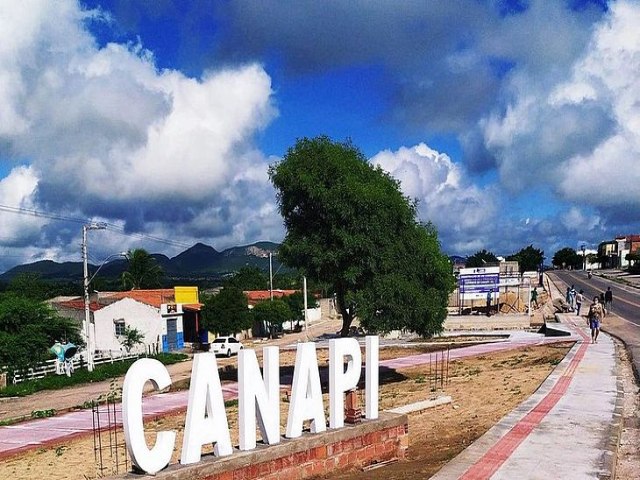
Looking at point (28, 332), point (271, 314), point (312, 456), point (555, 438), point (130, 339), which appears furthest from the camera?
point (271, 314)

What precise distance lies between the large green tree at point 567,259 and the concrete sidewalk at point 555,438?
18065 centimetres

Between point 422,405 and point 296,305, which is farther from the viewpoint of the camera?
point 296,305

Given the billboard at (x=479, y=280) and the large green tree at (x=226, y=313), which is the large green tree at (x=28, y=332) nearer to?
the large green tree at (x=226, y=313)

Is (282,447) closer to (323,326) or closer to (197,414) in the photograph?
(197,414)

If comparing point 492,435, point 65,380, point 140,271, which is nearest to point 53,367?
point 65,380

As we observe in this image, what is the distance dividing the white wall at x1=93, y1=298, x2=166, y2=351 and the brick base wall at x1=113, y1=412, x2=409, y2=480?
39.0 m

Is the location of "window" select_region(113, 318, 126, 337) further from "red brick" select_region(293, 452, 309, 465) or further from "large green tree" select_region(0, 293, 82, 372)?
"red brick" select_region(293, 452, 309, 465)

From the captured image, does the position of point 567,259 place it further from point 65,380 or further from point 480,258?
point 65,380

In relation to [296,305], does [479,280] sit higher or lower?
higher

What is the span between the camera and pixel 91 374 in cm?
3519

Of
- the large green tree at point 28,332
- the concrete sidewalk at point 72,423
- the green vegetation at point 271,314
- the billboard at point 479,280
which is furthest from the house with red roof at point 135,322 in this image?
the concrete sidewalk at point 72,423

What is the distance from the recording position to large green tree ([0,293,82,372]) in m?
34.0

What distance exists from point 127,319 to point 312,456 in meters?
40.7

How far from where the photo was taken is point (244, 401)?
906 cm
